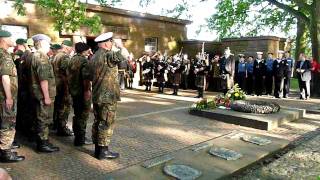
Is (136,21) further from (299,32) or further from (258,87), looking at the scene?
(299,32)

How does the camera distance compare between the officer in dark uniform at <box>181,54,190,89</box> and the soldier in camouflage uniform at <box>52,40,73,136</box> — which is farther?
the officer in dark uniform at <box>181,54,190,89</box>

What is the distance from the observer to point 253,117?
8.71 meters

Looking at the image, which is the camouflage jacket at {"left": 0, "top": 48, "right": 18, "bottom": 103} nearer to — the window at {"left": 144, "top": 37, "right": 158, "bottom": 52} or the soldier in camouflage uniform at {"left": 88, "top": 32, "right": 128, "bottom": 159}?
the soldier in camouflage uniform at {"left": 88, "top": 32, "right": 128, "bottom": 159}

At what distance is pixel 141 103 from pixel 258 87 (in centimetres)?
564

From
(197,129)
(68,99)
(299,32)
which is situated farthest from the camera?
(299,32)

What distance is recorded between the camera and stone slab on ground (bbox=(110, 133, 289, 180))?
16.5 feet

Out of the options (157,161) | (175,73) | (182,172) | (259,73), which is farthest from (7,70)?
(259,73)

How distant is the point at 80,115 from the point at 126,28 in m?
11.9

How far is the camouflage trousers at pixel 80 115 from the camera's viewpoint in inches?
254

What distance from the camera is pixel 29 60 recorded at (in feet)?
20.3

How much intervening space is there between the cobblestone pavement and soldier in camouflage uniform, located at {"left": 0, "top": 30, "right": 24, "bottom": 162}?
0.24 metres

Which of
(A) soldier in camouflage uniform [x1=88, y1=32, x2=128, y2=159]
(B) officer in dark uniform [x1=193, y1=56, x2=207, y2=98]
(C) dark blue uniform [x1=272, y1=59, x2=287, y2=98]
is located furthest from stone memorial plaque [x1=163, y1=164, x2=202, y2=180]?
(C) dark blue uniform [x1=272, y1=59, x2=287, y2=98]

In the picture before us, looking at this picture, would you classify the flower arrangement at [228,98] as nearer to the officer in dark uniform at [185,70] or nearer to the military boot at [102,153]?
the officer in dark uniform at [185,70]

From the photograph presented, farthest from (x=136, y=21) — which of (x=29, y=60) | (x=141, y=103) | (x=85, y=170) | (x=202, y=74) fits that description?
(x=85, y=170)
